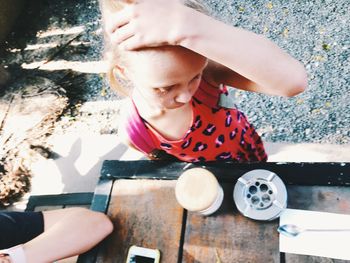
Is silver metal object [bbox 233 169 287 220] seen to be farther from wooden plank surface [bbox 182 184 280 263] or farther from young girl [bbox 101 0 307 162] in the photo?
young girl [bbox 101 0 307 162]

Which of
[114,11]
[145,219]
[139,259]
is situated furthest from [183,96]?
[139,259]

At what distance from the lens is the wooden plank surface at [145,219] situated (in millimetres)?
1523

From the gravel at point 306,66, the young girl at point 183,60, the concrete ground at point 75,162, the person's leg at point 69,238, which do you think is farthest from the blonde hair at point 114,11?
the concrete ground at point 75,162

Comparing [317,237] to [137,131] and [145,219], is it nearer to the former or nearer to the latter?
[145,219]

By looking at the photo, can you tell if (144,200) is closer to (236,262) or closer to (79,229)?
(79,229)

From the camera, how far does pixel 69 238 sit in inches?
65.8

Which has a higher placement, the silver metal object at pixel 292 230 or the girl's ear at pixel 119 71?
the girl's ear at pixel 119 71

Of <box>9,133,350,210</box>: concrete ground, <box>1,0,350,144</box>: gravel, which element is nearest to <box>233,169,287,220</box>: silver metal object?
<box>1,0,350,144</box>: gravel

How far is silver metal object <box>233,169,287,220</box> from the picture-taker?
141 cm

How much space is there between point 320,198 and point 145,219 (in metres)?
0.63

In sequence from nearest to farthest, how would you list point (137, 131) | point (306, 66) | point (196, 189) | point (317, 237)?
point (317, 237)
point (196, 189)
point (137, 131)
point (306, 66)

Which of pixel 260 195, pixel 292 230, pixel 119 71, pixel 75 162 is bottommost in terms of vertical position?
pixel 292 230

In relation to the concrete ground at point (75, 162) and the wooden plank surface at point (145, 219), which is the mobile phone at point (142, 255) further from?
the concrete ground at point (75, 162)

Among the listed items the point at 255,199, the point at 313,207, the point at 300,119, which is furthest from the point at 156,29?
the point at 300,119
